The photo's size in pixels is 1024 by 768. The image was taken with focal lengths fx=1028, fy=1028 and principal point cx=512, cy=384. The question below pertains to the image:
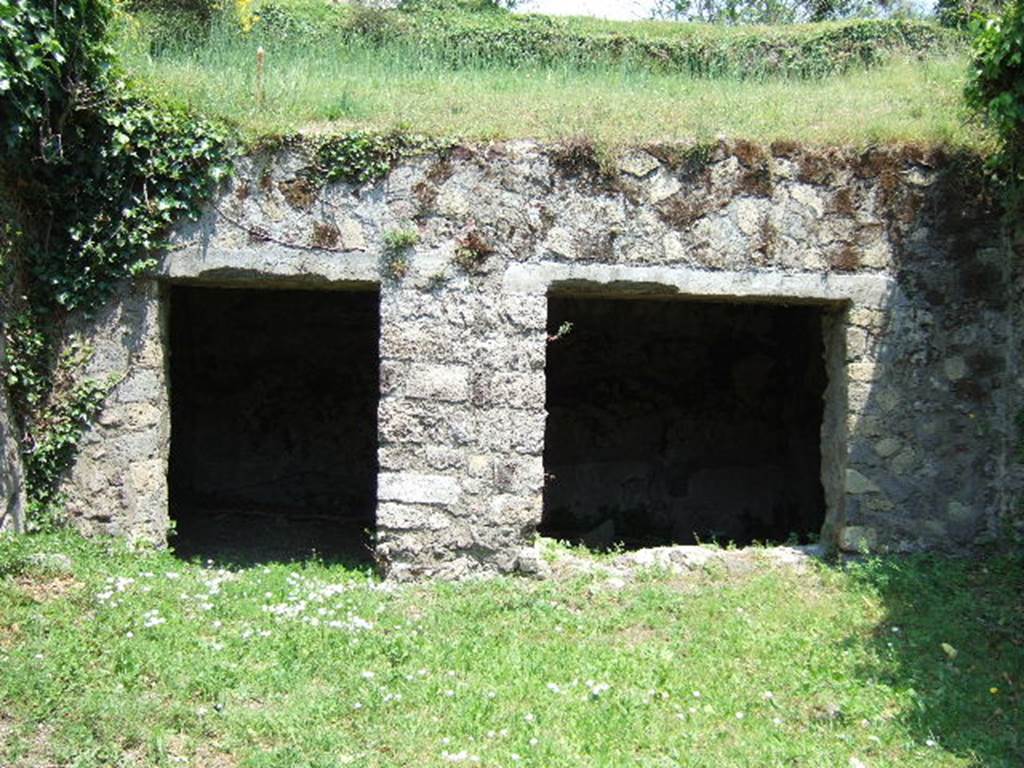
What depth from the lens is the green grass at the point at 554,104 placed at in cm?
650

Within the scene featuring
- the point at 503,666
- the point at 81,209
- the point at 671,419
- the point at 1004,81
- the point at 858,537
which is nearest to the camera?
the point at 503,666

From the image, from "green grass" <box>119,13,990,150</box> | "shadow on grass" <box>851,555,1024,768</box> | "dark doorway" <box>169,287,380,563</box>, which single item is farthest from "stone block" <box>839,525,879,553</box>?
"dark doorway" <box>169,287,380,563</box>

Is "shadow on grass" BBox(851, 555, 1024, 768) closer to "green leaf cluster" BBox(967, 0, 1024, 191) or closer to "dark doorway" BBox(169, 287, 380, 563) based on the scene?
"green leaf cluster" BBox(967, 0, 1024, 191)

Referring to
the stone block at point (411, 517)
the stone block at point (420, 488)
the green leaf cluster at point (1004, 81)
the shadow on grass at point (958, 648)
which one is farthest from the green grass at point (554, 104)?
the shadow on grass at point (958, 648)

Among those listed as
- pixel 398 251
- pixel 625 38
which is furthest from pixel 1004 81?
pixel 625 38

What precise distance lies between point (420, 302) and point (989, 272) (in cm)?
356

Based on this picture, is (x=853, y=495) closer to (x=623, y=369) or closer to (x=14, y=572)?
(x=623, y=369)

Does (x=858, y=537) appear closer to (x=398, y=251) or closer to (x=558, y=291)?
(x=558, y=291)

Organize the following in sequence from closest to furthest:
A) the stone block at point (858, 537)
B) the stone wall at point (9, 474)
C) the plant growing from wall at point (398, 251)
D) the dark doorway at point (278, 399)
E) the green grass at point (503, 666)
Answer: the green grass at point (503, 666), the stone wall at point (9, 474), the plant growing from wall at point (398, 251), the stone block at point (858, 537), the dark doorway at point (278, 399)

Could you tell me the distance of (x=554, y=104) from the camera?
7.14 meters

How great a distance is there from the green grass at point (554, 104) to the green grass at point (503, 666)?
2760 millimetres

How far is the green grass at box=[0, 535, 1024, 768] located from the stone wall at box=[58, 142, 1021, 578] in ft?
A: 1.32

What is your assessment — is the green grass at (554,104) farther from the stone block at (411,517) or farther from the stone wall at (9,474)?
the stone block at (411,517)

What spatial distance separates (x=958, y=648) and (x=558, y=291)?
10.1 ft
